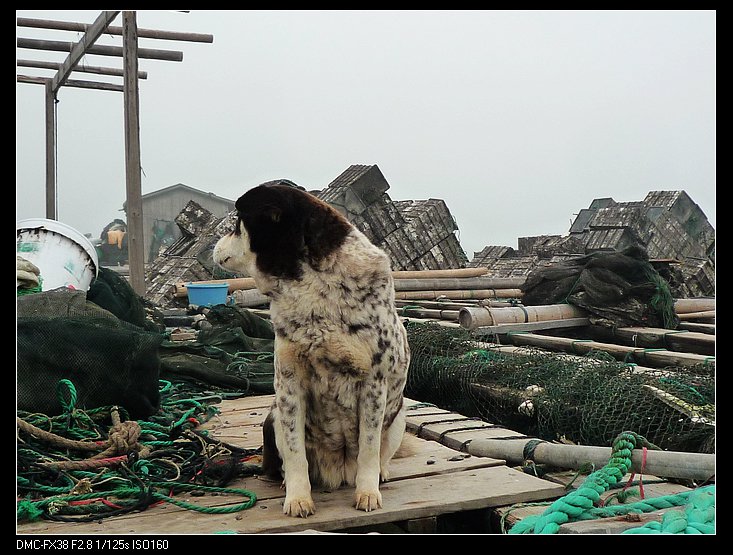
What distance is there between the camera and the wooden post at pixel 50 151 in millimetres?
13453

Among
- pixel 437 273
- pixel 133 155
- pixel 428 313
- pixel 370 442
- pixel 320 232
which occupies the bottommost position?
pixel 370 442

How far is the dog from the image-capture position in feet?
10.5

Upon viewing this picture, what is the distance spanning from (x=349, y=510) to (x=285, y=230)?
125cm

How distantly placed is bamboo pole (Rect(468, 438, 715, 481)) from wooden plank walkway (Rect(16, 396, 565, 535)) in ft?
0.43

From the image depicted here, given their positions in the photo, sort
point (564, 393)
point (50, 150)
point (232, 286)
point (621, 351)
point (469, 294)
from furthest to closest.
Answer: point (50, 150) → point (469, 294) → point (232, 286) → point (621, 351) → point (564, 393)

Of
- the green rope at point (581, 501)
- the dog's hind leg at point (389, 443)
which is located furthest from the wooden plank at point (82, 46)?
the green rope at point (581, 501)

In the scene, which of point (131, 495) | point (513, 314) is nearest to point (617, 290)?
point (513, 314)

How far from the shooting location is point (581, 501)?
2.91m

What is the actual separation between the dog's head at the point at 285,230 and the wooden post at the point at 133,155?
6433 millimetres

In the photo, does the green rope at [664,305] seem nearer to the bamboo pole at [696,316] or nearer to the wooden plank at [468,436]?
the bamboo pole at [696,316]

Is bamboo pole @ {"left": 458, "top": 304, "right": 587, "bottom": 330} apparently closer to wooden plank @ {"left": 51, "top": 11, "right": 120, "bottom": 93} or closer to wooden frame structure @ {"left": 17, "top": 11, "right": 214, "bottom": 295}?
wooden frame structure @ {"left": 17, "top": 11, "right": 214, "bottom": 295}

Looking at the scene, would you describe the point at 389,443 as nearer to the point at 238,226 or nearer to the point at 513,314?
the point at 238,226
